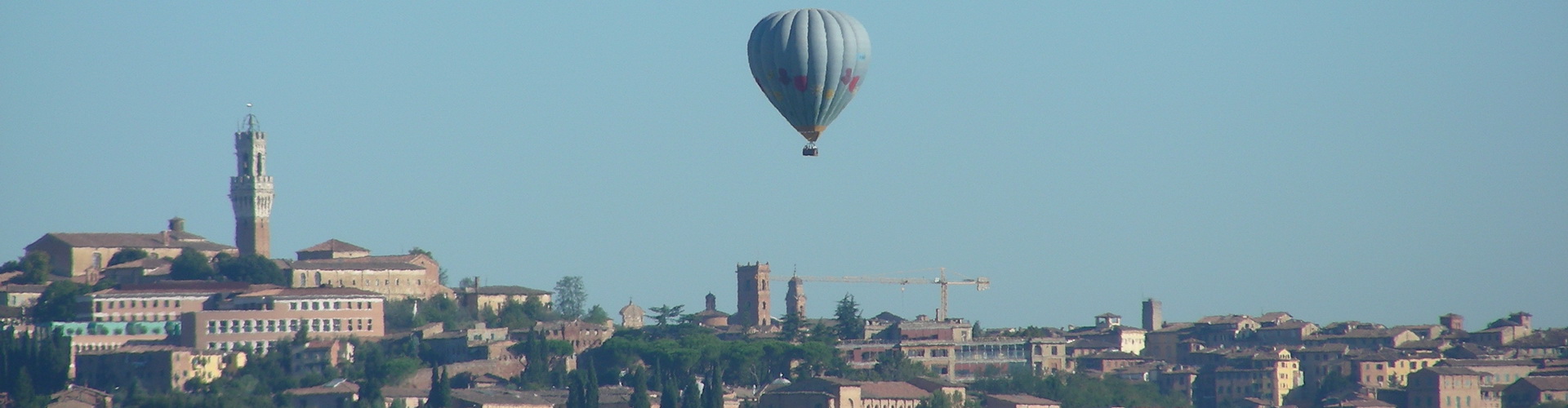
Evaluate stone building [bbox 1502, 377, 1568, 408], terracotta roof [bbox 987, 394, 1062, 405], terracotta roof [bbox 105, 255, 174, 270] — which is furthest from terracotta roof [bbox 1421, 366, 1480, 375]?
terracotta roof [bbox 105, 255, 174, 270]

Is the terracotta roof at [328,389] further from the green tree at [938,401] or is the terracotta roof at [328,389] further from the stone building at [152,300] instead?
the green tree at [938,401]

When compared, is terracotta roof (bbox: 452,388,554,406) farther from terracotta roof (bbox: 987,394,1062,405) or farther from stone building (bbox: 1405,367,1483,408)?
stone building (bbox: 1405,367,1483,408)

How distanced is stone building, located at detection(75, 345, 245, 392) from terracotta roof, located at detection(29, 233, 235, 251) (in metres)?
9.93

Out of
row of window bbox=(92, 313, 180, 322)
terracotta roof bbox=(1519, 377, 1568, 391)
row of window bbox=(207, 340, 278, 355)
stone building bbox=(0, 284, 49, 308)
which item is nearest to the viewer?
row of window bbox=(207, 340, 278, 355)

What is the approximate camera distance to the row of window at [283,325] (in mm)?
75750

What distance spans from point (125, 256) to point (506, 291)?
453 inches

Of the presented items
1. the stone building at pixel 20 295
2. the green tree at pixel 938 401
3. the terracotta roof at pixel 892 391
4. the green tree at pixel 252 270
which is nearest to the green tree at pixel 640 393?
the terracotta roof at pixel 892 391

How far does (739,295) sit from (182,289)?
24726 millimetres

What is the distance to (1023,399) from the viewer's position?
254 ft

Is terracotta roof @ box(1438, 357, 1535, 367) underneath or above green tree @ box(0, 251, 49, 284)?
underneath

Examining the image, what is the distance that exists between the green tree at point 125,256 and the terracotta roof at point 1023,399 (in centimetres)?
2471

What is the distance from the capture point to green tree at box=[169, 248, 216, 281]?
81125 mm

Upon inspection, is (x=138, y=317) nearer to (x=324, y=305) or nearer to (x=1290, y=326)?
(x=324, y=305)

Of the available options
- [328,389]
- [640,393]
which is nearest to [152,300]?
[328,389]
